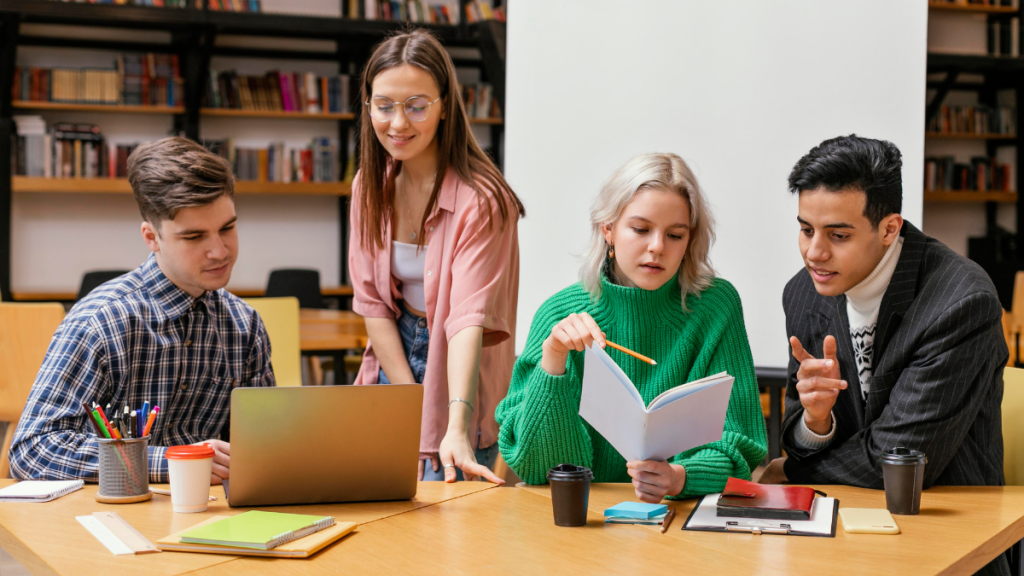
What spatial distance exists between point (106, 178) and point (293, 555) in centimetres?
596

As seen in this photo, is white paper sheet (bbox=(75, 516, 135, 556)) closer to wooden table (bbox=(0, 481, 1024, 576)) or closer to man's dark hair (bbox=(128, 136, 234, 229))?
wooden table (bbox=(0, 481, 1024, 576))

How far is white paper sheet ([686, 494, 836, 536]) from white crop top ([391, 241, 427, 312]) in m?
0.87

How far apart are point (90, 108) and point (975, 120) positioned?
7200 mm

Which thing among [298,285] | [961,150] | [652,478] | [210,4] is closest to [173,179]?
[652,478]

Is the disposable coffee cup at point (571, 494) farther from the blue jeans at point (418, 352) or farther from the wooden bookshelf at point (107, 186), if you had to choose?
the wooden bookshelf at point (107, 186)

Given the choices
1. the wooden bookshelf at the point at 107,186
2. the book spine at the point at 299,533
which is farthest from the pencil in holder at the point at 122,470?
the wooden bookshelf at the point at 107,186

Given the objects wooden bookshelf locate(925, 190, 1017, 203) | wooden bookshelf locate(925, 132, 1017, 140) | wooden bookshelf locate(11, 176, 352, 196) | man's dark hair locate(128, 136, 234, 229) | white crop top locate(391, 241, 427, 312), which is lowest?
white crop top locate(391, 241, 427, 312)

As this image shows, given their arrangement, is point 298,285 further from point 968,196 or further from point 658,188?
point 968,196

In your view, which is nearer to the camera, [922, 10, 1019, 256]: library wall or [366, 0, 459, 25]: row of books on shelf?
[366, 0, 459, 25]: row of books on shelf

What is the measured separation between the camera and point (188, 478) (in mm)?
1467

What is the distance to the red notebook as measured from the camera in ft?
4.73

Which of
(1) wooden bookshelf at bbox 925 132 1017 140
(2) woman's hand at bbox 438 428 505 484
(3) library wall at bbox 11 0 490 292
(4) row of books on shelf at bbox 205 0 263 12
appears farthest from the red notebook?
(1) wooden bookshelf at bbox 925 132 1017 140

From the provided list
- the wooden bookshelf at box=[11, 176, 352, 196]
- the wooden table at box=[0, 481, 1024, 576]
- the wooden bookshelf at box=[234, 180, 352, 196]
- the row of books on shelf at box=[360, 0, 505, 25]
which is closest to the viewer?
the wooden table at box=[0, 481, 1024, 576]

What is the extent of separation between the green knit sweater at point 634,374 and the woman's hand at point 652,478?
13cm
